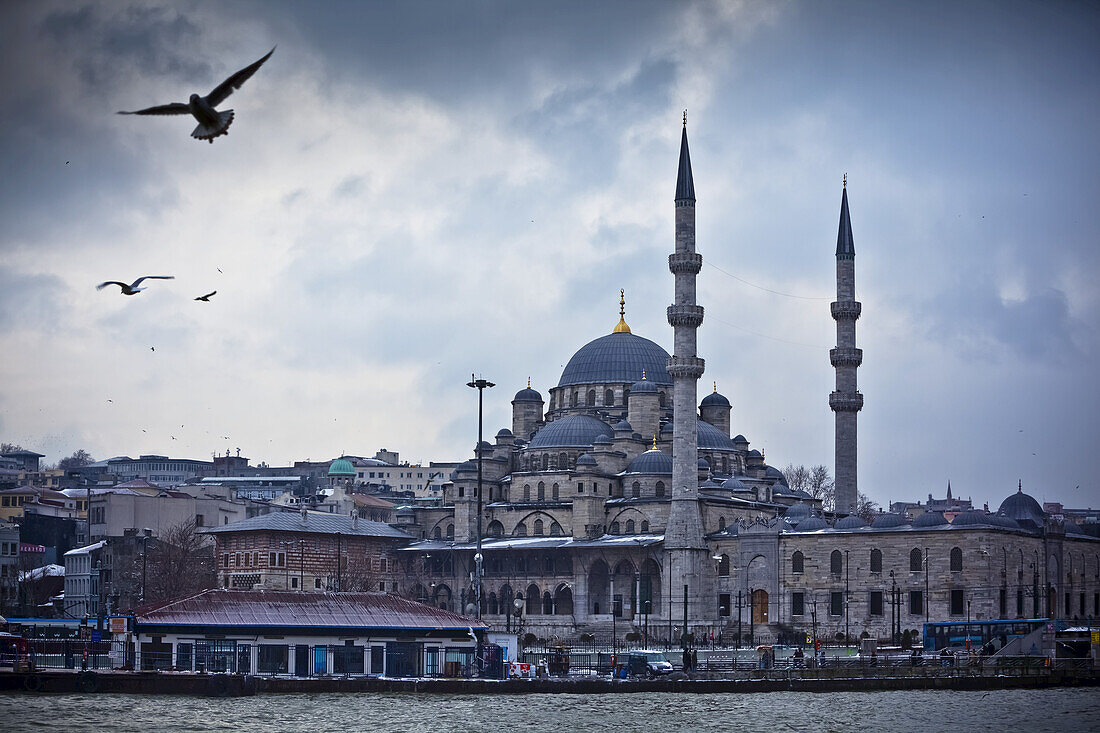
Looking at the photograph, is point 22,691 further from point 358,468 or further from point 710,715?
point 358,468

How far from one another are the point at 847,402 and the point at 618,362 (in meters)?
13.4

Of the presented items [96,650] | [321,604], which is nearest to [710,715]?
[321,604]

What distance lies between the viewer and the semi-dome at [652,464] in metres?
73.8

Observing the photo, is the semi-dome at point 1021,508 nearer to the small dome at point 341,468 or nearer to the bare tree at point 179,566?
the bare tree at point 179,566

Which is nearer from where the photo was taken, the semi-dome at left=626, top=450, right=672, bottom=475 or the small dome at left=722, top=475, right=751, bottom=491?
the semi-dome at left=626, top=450, right=672, bottom=475

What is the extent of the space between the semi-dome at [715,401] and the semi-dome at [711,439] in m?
2.79

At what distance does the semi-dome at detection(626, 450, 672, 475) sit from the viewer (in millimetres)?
73812

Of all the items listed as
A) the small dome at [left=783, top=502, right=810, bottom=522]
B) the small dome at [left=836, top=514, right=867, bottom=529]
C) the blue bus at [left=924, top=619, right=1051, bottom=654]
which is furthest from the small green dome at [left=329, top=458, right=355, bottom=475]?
the blue bus at [left=924, top=619, right=1051, bottom=654]

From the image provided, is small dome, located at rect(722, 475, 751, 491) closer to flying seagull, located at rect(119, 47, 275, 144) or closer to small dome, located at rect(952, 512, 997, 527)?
small dome, located at rect(952, 512, 997, 527)

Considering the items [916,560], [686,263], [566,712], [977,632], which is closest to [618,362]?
[686,263]

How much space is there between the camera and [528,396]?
85.3m

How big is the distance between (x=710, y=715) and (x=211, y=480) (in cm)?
8972

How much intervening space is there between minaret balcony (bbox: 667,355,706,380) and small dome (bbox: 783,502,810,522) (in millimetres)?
8385

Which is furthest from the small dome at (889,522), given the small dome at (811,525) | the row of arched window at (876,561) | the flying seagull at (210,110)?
the flying seagull at (210,110)
